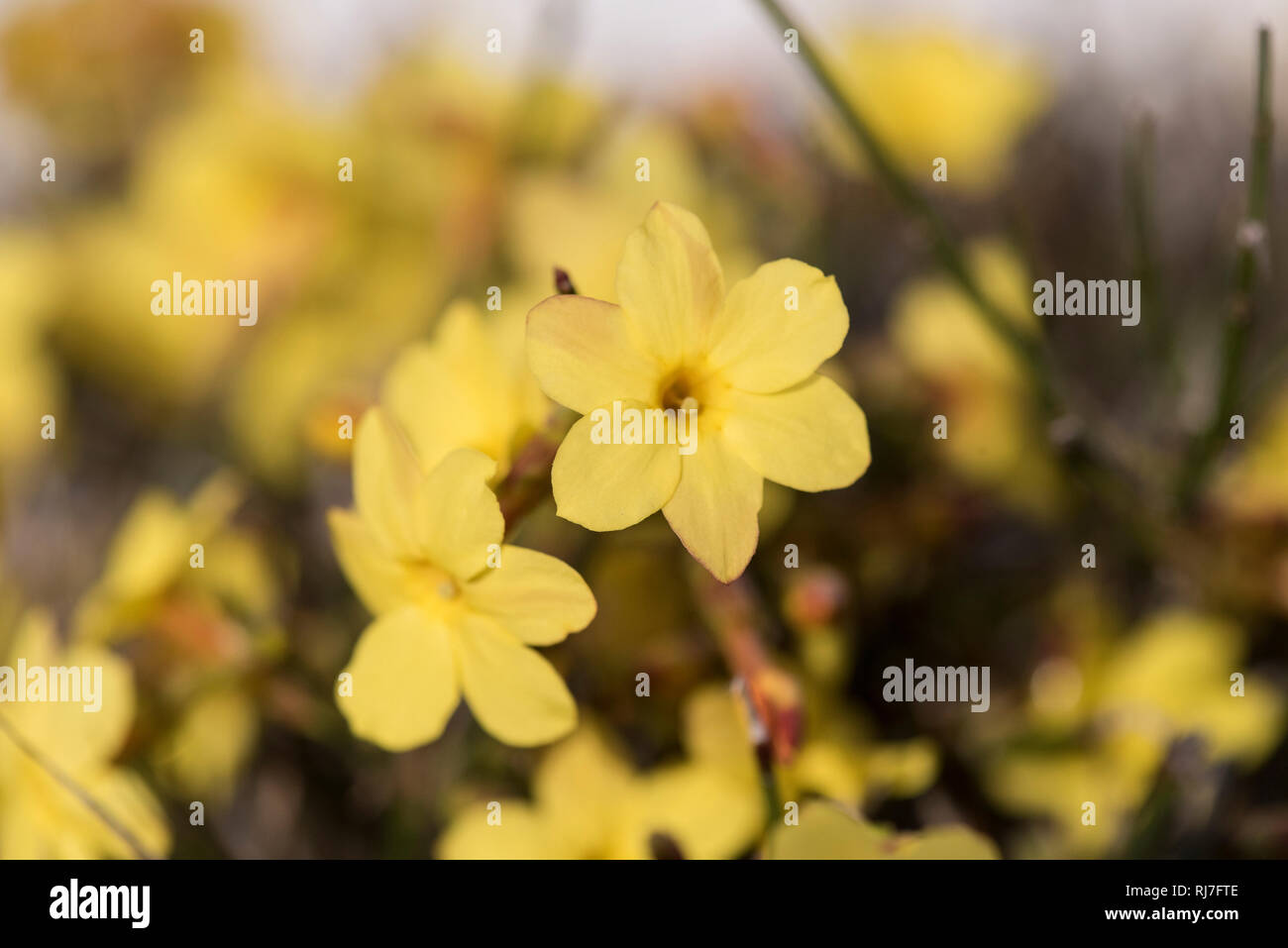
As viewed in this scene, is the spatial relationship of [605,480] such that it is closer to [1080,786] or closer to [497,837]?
[497,837]

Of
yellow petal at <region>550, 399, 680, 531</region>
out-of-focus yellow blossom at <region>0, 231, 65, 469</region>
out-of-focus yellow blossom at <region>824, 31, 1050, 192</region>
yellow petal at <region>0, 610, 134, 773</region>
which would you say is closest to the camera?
yellow petal at <region>550, 399, 680, 531</region>

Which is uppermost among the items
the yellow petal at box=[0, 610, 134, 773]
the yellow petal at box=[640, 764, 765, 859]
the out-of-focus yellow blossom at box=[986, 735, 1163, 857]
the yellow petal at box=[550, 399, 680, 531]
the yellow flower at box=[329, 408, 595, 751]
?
the yellow petal at box=[550, 399, 680, 531]

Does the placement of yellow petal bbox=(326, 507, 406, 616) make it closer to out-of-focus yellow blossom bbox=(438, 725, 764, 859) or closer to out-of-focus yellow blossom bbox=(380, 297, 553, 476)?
out-of-focus yellow blossom bbox=(380, 297, 553, 476)

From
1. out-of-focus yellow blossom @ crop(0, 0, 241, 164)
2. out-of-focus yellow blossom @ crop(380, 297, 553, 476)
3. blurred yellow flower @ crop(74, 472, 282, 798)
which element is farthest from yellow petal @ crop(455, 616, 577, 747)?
out-of-focus yellow blossom @ crop(0, 0, 241, 164)

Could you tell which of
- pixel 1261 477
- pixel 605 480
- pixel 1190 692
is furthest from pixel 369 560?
pixel 1261 477

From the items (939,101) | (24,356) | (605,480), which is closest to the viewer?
(605,480)
